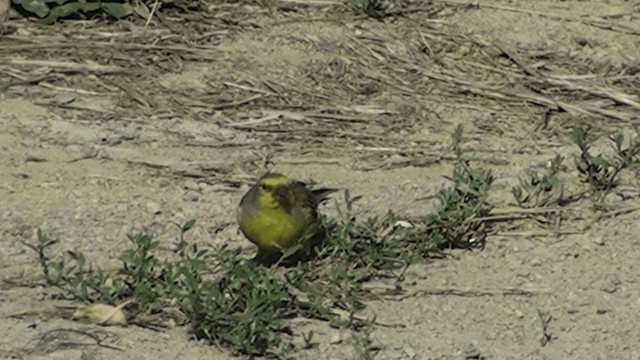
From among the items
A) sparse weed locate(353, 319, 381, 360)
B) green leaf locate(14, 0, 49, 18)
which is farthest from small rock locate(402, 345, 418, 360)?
green leaf locate(14, 0, 49, 18)

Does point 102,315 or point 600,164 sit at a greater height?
point 102,315

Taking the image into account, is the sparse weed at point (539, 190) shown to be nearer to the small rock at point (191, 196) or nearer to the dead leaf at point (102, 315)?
the small rock at point (191, 196)

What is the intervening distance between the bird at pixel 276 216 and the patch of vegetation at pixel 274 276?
0.12m

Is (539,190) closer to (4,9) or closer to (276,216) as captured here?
(276,216)

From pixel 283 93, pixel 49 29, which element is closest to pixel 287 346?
pixel 283 93

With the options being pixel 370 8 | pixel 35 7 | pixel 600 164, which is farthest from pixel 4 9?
pixel 600 164

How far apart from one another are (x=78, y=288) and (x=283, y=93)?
2529mm

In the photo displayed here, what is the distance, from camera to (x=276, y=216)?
23.4ft

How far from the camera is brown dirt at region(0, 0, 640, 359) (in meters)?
6.86

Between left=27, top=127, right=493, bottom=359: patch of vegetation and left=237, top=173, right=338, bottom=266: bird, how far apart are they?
0.41 feet

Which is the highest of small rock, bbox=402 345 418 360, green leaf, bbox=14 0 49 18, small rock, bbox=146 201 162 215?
green leaf, bbox=14 0 49 18

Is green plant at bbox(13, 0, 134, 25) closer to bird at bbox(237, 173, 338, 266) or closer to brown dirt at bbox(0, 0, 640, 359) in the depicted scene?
brown dirt at bbox(0, 0, 640, 359)

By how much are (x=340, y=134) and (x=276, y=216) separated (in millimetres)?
1539

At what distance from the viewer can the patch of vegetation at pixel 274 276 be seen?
21.2 ft
